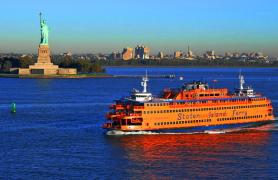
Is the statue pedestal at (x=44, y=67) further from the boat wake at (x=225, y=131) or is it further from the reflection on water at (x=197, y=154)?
the reflection on water at (x=197, y=154)

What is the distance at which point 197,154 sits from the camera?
3016cm

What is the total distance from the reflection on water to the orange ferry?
99 cm

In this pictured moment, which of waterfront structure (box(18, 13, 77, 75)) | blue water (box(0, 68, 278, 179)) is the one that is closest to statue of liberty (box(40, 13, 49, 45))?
waterfront structure (box(18, 13, 77, 75))

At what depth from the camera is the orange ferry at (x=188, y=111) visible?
35.9 metres

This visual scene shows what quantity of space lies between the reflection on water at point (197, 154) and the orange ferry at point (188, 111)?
99 cm

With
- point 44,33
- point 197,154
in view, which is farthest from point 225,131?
point 44,33

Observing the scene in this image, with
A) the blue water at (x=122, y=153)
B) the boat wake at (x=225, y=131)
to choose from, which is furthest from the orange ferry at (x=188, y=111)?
the blue water at (x=122, y=153)

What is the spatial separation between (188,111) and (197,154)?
754 cm

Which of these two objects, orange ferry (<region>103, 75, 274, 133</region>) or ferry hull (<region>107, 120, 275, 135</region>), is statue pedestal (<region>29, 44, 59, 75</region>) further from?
ferry hull (<region>107, 120, 275, 135</region>)

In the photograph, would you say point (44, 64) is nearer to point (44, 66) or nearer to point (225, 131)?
point (44, 66)

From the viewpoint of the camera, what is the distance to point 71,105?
55.3 metres

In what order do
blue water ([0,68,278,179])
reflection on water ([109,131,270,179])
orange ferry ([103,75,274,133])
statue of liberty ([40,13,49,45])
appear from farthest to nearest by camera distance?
statue of liberty ([40,13,49,45]), orange ferry ([103,75,274,133]), reflection on water ([109,131,270,179]), blue water ([0,68,278,179])

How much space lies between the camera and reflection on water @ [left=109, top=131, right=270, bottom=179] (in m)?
26.5

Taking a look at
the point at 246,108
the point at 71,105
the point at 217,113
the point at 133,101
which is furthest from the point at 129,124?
the point at 71,105
